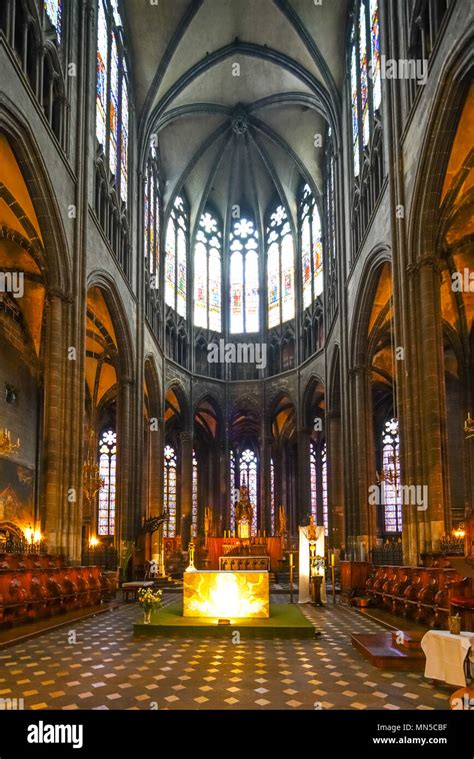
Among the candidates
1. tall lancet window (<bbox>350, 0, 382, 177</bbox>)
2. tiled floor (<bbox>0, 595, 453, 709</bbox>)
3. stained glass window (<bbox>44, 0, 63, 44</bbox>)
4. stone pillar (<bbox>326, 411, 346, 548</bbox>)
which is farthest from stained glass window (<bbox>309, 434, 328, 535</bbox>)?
tiled floor (<bbox>0, 595, 453, 709</bbox>)

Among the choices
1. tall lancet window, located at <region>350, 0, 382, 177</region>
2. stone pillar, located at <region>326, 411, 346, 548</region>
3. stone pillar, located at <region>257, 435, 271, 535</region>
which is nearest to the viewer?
tall lancet window, located at <region>350, 0, 382, 177</region>

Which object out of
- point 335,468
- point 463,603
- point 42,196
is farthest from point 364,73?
point 463,603

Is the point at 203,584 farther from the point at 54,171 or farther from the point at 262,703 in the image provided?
the point at 54,171

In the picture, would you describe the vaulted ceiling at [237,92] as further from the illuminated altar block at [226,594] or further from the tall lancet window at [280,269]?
the illuminated altar block at [226,594]

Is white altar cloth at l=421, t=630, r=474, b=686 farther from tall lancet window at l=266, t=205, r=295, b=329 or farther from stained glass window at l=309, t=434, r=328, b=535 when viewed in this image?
stained glass window at l=309, t=434, r=328, b=535

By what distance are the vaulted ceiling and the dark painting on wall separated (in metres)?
15.2

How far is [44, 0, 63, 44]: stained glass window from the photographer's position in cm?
1789

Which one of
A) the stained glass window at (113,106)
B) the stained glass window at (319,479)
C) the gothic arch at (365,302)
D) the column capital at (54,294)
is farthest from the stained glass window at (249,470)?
the column capital at (54,294)

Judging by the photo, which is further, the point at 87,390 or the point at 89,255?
the point at 87,390

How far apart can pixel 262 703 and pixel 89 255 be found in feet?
52.6

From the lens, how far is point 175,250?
3712cm

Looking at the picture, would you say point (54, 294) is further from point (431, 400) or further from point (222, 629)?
point (431, 400)

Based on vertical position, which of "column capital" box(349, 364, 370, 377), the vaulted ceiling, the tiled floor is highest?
the vaulted ceiling
